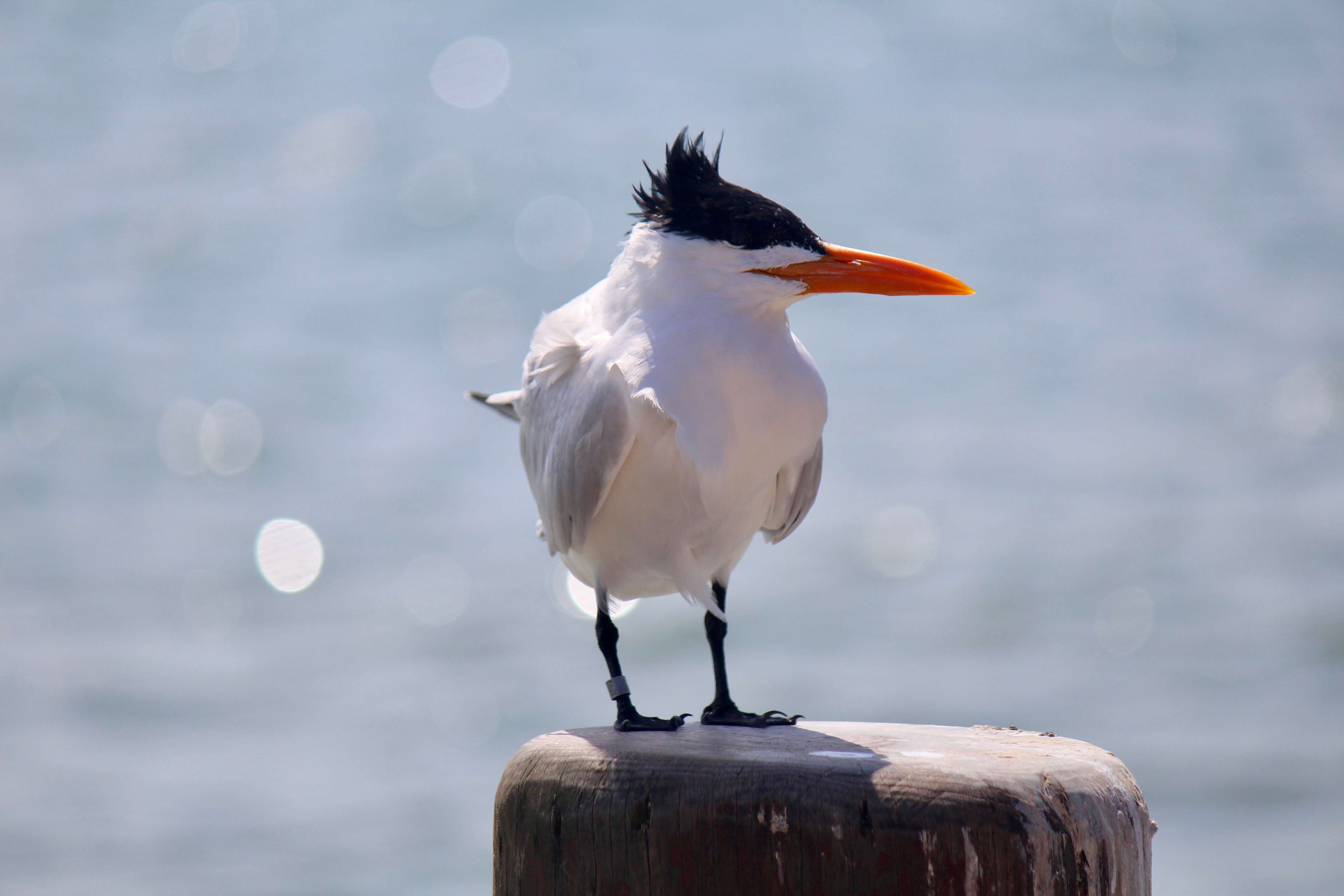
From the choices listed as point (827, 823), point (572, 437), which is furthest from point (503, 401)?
point (827, 823)

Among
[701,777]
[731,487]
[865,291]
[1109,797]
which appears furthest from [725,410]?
[1109,797]

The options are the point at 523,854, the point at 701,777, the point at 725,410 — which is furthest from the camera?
the point at 725,410

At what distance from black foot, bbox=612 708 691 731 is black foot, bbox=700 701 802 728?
0.10 metres

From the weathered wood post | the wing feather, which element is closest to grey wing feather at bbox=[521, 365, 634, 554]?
the wing feather

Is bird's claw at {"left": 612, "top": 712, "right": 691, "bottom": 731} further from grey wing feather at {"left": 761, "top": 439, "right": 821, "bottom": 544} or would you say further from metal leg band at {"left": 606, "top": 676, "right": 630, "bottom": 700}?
grey wing feather at {"left": 761, "top": 439, "right": 821, "bottom": 544}

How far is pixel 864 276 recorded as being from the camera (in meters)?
3.54

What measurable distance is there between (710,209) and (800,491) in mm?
1146

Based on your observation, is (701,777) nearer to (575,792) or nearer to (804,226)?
(575,792)

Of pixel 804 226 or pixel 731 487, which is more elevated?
pixel 804 226

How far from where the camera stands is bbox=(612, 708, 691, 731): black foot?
3314 millimetres

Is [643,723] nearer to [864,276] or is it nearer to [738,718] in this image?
[738,718]

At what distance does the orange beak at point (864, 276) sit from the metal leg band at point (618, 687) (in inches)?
56.3

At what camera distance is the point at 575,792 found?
8.62 ft

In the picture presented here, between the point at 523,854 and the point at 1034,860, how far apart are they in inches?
47.0
